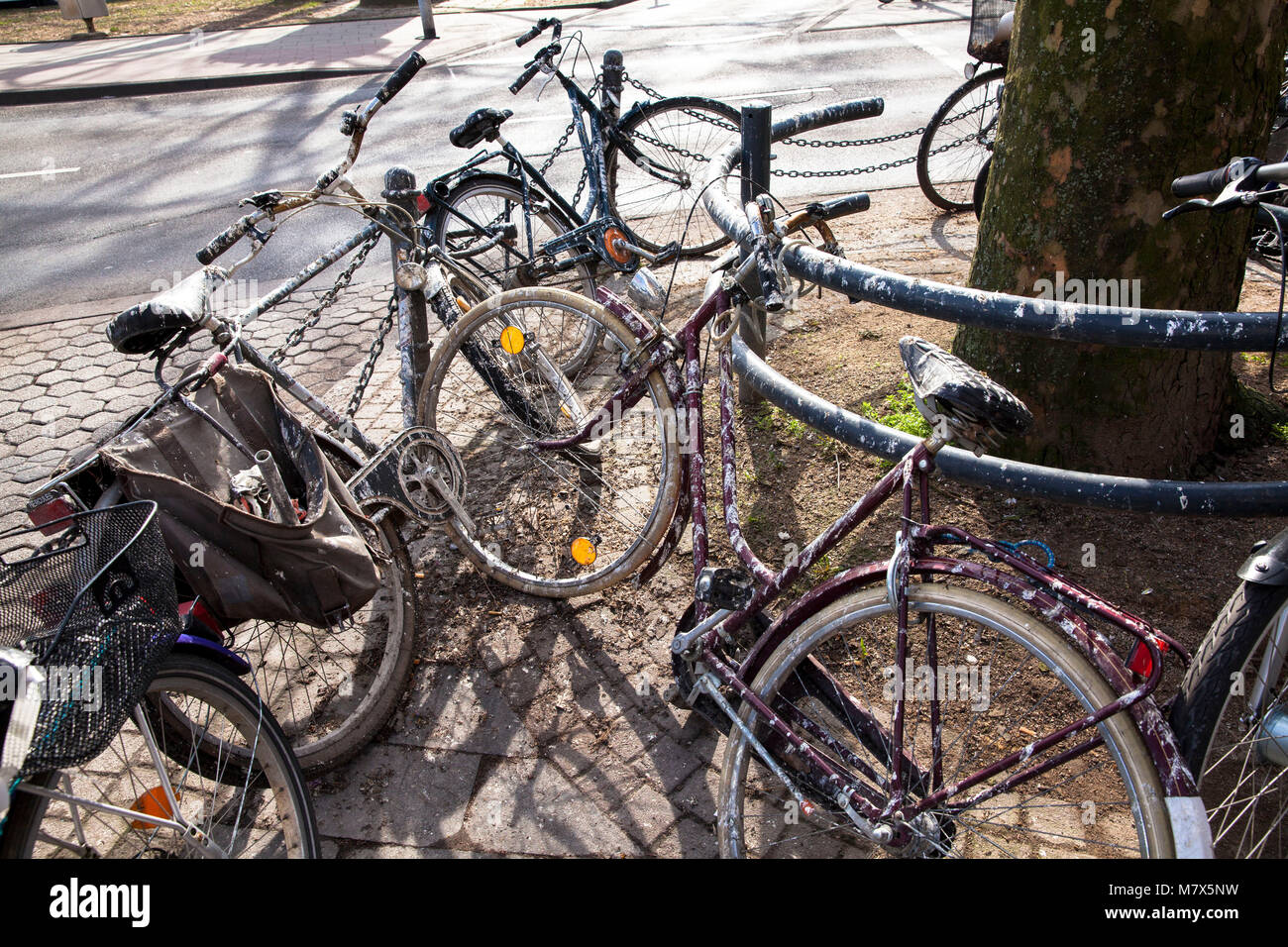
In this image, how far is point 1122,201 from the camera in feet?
10.4

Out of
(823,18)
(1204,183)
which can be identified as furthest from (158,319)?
(823,18)

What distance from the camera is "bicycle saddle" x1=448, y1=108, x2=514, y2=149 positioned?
4508mm

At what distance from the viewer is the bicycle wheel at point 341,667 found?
294 centimetres

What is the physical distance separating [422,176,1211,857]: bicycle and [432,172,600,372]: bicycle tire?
2.54ft

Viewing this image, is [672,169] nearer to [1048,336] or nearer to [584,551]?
[584,551]

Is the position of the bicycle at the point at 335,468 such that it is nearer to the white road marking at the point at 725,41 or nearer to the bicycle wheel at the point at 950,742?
the bicycle wheel at the point at 950,742

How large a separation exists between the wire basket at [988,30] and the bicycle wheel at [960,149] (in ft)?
0.74

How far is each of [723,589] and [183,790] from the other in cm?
170

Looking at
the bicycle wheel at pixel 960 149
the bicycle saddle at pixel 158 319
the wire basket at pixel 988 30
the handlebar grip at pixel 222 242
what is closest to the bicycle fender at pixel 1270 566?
the bicycle saddle at pixel 158 319

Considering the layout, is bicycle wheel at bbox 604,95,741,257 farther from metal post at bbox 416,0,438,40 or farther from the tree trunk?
metal post at bbox 416,0,438,40

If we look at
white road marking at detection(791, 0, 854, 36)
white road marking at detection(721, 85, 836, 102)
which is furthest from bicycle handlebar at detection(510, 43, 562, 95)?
white road marking at detection(791, 0, 854, 36)

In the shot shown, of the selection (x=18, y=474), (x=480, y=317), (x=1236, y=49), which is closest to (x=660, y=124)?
(x=480, y=317)

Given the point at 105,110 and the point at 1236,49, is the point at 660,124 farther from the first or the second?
the point at 105,110
